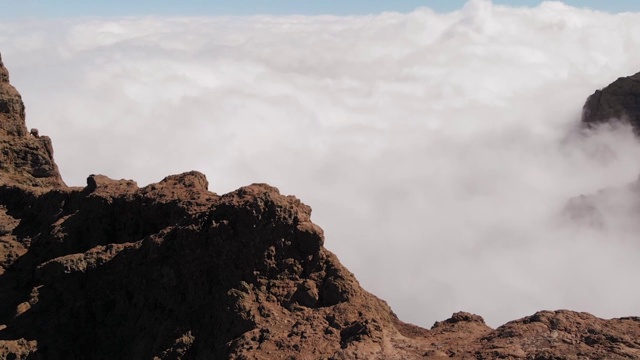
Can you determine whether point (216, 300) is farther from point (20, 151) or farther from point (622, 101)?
point (622, 101)

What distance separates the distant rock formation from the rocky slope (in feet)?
374

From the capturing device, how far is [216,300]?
835 inches

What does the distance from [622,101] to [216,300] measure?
121638 mm

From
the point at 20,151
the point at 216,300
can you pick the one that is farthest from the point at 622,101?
the point at 216,300

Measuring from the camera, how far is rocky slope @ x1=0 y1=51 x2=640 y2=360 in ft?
62.4

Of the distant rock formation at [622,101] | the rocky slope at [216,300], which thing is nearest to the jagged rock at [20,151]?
the rocky slope at [216,300]

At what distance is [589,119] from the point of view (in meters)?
143

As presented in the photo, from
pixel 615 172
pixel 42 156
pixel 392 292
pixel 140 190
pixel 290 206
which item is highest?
pixel 615 172

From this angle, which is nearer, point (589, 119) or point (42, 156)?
point (42, 156)

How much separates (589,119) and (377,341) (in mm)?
139284

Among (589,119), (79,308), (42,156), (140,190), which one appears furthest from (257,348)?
(589,119)

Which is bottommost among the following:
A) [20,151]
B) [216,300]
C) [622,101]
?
[216,300]

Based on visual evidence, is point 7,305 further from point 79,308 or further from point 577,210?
point 577,210

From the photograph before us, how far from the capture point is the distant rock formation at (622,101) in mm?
120750
